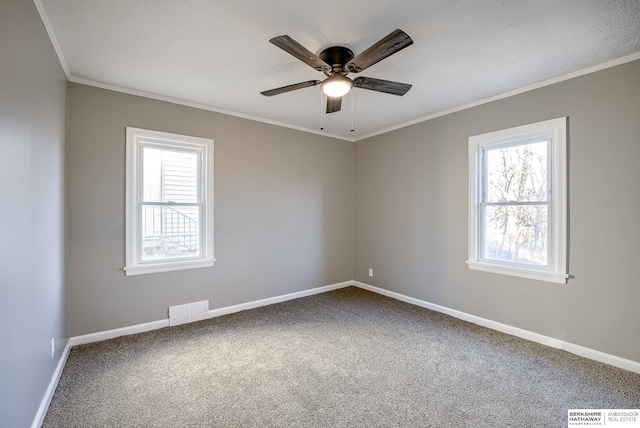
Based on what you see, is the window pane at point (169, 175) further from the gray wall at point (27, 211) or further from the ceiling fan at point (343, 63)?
the ceiling fan at point (343, 63)

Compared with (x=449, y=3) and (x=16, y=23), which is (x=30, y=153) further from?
(x=449, y=3)

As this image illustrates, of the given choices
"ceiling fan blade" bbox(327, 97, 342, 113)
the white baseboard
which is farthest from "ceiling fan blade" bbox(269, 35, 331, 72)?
the white baseboard

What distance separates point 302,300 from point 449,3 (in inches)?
146

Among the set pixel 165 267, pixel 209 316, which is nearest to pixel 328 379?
pixel 209 316

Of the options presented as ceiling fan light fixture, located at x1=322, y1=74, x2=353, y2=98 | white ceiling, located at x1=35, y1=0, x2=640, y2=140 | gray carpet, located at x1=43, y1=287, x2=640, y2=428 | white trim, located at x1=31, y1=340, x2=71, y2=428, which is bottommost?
gray carpet, located at x1=43, y1=287, x2=640, y2=428

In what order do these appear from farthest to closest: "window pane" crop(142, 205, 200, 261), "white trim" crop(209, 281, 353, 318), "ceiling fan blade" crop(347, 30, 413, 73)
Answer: "white trim" crop(209, 281, 353, 318)
"window pane" crop(142, 205, 200, 261)
"ceiling fan blade" crop(347, 30, 413, 73)

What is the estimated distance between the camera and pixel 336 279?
486 centimetres

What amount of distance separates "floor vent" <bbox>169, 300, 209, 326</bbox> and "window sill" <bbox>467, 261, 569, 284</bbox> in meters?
3.28

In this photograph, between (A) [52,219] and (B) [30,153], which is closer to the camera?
(B) [30,153]

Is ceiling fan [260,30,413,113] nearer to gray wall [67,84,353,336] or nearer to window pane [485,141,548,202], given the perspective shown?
gray wall [67,84,353,336]

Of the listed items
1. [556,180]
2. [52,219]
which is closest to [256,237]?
[52,219]

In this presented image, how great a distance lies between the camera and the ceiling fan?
178 cm

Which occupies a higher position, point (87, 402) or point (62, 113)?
point (62, 113)

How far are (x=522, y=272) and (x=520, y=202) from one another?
747mm
